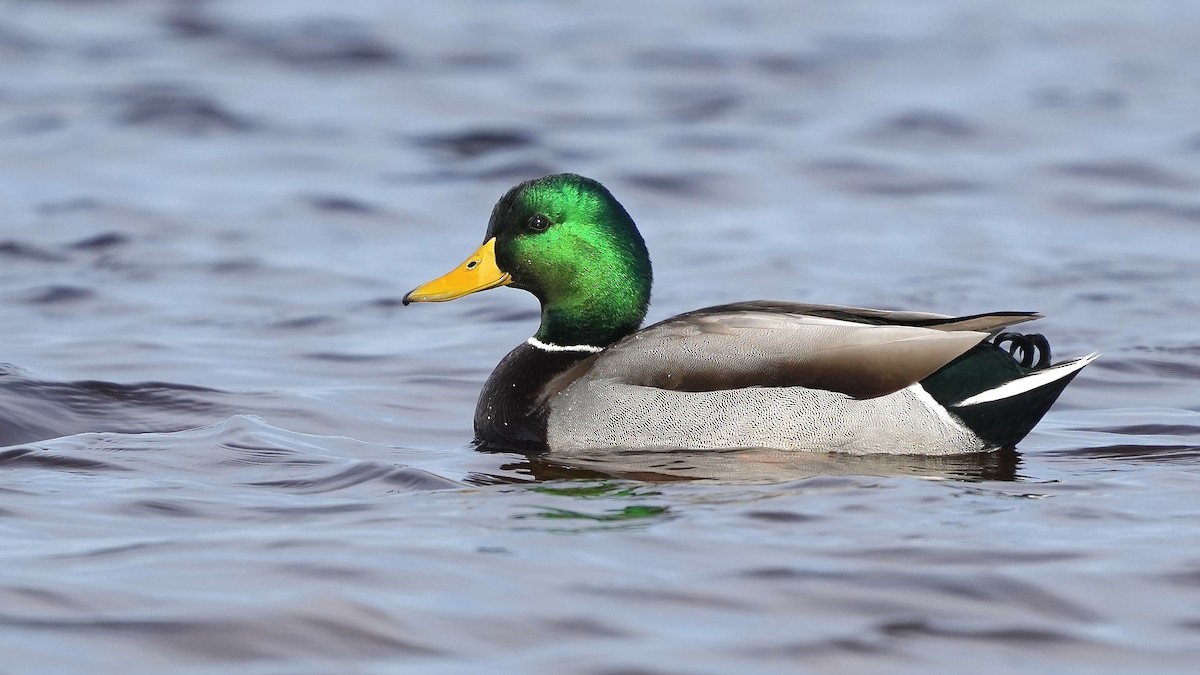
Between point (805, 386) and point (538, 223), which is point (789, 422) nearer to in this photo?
point (805, 386)

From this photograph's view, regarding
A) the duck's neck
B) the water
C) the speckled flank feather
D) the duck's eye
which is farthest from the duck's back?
the duck's eye

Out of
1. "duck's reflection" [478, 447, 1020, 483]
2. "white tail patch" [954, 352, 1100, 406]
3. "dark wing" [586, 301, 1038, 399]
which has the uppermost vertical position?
"dark wing" [586, 301, 1038, 399]

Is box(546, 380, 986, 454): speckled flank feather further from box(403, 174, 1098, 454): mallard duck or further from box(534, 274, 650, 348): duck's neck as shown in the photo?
box(534, 274, 650, 348): duck's neck

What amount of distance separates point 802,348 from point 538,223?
1336mm

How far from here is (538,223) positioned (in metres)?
7.30

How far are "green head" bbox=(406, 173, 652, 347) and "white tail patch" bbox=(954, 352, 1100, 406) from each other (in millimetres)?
1515

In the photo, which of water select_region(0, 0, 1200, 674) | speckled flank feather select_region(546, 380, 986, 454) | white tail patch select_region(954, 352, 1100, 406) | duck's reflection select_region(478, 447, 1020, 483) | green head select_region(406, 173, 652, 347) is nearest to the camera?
water select_region(0, 0, 1200, 674)

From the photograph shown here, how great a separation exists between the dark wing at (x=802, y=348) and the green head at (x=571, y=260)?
0.56 metres

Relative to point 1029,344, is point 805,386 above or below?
below

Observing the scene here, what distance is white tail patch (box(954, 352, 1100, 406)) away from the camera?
21.0 ft

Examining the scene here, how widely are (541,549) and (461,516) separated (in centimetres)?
54

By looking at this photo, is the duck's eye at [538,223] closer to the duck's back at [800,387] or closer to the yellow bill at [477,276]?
the yellow bill at [477,276]

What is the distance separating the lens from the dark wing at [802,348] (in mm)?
6434

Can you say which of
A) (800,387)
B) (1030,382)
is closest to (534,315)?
(800,387)
